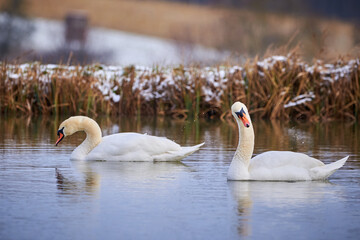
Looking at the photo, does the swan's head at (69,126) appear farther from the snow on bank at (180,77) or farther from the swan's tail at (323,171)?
the snow on bank at (180,77)

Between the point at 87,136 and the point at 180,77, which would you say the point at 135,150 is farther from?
the point at 180,77

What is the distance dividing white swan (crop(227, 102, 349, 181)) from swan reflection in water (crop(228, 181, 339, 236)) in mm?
77

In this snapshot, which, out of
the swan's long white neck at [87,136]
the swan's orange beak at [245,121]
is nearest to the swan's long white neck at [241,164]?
the swan's orange beak at [245,121]

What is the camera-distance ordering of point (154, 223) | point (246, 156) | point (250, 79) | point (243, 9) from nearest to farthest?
point (154, 223) → point (246, 156) → point (250, 79) → point (243, 9)

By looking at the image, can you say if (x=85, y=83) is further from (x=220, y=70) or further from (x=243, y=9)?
(x=243, y=9)

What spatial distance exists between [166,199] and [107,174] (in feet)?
6.10

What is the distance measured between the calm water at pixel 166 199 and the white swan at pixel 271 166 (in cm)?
10

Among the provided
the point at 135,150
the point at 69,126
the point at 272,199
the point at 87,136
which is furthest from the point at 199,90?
the point at 272,199

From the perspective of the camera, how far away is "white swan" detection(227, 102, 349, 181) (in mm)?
9000

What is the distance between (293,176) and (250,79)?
950 centimetres

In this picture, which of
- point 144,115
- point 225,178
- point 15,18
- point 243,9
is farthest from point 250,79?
point 15,18

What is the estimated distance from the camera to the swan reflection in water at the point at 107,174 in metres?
8.73

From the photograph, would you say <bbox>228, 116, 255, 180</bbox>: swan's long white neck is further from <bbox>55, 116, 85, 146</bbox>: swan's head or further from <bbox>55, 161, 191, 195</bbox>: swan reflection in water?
<bbox>55, 116, 85, 146</bbox>: swan's head

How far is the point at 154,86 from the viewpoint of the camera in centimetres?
1925
